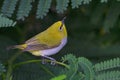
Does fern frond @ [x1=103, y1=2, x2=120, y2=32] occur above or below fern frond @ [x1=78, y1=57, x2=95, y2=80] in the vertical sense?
above

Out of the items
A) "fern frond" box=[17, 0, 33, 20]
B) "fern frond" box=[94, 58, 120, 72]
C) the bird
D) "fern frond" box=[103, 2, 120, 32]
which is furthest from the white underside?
"fern frond" box=[103, 2, 120, 32]

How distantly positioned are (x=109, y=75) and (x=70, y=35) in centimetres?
171

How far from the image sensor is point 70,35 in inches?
151

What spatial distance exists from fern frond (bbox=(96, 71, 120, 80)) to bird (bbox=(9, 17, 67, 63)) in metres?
0.26

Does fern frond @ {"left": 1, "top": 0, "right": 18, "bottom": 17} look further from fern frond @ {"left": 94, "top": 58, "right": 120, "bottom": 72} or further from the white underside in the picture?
fern frond @ {"left": 94, "top": 58, "right": 120, "bottom": 72}

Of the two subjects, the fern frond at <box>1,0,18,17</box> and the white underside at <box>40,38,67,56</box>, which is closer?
the white underside at <box>40,38,67,56</box>

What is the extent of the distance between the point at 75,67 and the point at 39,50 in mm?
316

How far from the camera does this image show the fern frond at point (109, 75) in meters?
2.11

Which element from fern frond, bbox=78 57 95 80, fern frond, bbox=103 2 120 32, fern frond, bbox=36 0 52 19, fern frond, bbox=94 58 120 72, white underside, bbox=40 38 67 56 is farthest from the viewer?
fern frond, bbox=103 2 120 32

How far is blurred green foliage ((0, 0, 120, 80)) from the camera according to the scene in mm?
2119

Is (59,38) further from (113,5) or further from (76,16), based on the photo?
(76,16)

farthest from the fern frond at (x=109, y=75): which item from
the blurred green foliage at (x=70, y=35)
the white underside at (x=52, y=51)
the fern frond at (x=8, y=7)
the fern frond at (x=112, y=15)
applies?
the fern frond at (x=112, y=15)

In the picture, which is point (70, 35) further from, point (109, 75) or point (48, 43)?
point (109, 75)

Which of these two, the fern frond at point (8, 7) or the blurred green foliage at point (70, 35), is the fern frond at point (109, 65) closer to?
the blurred green foliage at point (70, 35)
